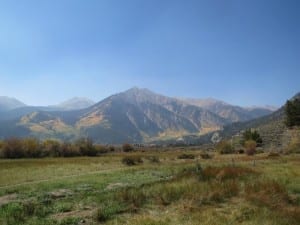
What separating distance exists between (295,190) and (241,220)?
10584 mm

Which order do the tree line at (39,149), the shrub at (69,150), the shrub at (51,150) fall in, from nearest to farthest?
the tree line at (39,149)
the shrub at (51,150)
the shrub at (69,150)

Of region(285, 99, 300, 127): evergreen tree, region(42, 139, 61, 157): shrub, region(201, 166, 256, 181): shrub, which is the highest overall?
region(285, 99, 300, 127): evergreen tree

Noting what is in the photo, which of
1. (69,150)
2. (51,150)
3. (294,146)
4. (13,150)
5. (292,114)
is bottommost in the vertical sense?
(294,146)

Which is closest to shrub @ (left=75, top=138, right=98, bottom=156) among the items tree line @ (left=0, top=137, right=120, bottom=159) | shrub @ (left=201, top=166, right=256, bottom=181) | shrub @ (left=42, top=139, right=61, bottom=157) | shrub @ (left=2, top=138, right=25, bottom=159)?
tree line @ (left=0, top=137, right=120, bottom=159)

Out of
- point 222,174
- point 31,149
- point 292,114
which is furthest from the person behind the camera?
point 31,149

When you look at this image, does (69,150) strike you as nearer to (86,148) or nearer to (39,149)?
(86,148)

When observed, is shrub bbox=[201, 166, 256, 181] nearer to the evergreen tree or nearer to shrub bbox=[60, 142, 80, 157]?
the evergreen tree

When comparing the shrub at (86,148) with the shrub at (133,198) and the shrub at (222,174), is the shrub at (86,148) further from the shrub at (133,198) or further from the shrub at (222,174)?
the shrub at (133,198)

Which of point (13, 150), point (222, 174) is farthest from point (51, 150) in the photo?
point (222, 174)

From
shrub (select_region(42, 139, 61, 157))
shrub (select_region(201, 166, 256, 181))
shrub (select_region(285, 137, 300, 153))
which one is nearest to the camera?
shrub (select_region(201, 166, 256, 181))

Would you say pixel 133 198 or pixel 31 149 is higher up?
pixel 31 149

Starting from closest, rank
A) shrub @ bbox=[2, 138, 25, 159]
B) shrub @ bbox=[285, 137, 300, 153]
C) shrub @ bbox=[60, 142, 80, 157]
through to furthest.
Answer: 1. shrub @ bbox=[285, 137, 300, 153]
2. shrub @ bbox=[2, 138, 25, 159]
3. shrub @ bbox=[60, 142, 80, 157]

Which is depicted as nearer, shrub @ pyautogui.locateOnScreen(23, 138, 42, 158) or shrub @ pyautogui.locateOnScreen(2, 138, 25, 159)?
shrub @ pyautogui.locateOnScreen(2, 138, 25, 159)

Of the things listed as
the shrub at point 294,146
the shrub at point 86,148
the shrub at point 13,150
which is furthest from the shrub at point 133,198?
the shrub at point 86,148
